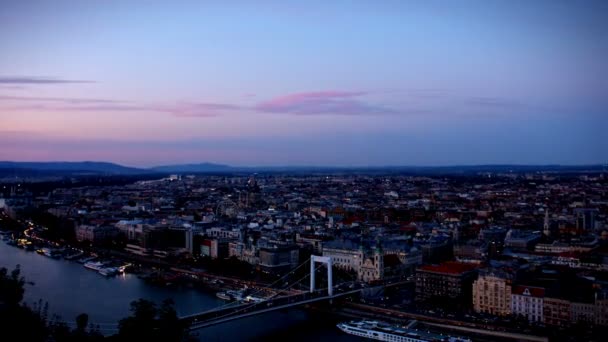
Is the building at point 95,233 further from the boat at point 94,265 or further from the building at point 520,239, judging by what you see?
the building at point 520,239

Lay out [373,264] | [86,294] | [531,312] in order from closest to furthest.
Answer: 1. [531,312]
2. [86,294]
3. [373,264]

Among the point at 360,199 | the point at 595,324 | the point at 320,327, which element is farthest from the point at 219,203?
the point at 595,324

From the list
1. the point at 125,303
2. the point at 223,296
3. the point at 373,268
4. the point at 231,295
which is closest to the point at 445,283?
the point at 373,268

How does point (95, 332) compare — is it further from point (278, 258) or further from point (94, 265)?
point (94, 265)

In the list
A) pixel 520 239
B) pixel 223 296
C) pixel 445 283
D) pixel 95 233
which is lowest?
pixel 223 296

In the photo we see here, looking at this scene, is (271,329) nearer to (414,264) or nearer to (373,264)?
(373,264)

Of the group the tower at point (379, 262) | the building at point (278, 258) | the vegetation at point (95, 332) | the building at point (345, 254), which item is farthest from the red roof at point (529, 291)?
the building at point (278, 258)

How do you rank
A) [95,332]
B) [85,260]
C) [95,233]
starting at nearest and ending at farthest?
[95,332] < [85,260] < [95,233]
